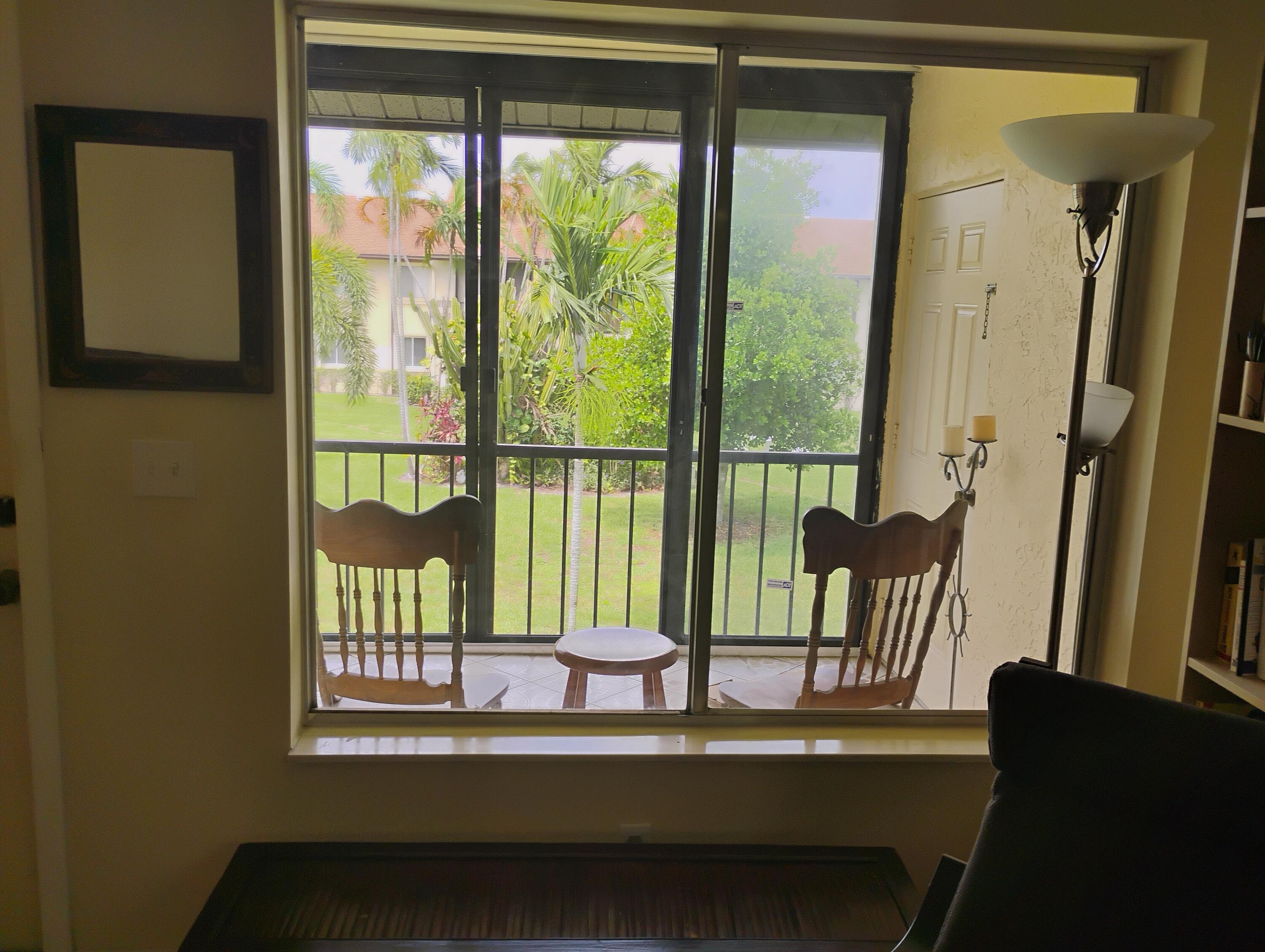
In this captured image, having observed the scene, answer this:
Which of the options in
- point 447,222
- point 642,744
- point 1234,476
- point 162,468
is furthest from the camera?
point 642,744

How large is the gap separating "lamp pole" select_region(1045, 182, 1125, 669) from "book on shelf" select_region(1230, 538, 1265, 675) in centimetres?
29

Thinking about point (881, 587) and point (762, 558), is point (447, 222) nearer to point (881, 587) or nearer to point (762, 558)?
point (762, 558)

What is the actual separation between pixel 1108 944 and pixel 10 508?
202 cm

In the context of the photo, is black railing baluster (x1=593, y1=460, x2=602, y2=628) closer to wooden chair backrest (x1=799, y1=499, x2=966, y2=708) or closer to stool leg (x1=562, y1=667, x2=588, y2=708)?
stool leg (x1=562, y1=667, x2=588, y2=708)

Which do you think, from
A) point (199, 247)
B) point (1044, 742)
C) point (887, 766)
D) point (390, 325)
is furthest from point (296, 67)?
point (887, 766)

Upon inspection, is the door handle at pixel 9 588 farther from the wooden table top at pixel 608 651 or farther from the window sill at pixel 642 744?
the wooden table top at pixel 608 651

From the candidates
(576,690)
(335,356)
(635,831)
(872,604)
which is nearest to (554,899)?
(635,831)

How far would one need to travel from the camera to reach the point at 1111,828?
1.23 meters

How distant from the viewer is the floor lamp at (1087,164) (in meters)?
1.50

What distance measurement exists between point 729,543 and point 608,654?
37 cm

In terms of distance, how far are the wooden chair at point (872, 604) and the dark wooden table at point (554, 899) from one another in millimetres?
334

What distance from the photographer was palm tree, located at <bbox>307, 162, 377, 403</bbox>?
6.06ft

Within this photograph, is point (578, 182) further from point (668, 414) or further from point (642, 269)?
point (668, 414)

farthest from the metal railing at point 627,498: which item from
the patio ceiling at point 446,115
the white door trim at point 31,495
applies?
the patio ceiling at point 446,115
